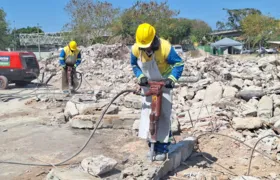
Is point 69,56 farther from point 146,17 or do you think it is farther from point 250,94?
point 146,17

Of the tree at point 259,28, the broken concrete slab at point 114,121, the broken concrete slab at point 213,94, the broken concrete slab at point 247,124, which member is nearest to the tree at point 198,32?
the tree at point 259,28

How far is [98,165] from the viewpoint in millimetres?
3928

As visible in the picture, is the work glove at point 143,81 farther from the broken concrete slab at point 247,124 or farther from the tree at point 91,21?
the tree at point 91,21

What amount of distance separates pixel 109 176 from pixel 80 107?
134 inches

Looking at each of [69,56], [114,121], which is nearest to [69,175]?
[114,121]

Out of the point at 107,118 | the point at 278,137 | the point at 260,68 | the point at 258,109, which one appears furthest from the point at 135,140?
the point at 260,68

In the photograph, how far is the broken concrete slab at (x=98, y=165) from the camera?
3.90 m

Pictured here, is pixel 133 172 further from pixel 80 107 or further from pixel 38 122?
pixel 38 122

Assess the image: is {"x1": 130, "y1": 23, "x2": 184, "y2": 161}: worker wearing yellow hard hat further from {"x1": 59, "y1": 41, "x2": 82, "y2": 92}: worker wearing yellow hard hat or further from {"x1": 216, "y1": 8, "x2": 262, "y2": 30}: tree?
{"x1": 216, "y1": 8, "x2": 262, "y2": 30}: tree

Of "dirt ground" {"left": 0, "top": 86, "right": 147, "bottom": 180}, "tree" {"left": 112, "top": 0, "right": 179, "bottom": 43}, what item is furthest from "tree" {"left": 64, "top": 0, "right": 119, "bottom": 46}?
"dirt ground" {"left": 0, "top": 86, "right": 147, "bottom": 180}

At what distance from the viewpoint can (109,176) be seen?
401 cm

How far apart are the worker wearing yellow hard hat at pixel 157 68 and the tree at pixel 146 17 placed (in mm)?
33494

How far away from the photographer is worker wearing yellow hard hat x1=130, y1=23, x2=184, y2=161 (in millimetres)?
4070

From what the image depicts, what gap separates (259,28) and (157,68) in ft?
154
